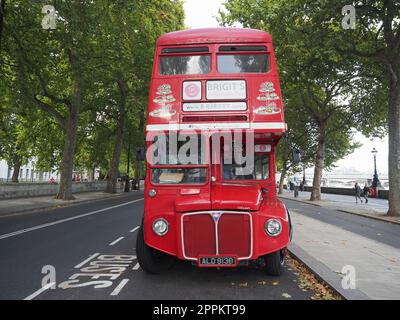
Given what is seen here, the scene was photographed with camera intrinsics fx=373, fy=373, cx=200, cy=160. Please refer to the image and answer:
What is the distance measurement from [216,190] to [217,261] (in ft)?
4.21

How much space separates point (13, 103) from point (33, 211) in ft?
29.1

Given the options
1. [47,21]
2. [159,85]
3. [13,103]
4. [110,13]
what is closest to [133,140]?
[13,103]

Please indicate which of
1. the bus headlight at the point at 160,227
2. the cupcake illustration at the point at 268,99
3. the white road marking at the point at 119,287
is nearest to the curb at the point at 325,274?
the bus headlight at the point at 160,227

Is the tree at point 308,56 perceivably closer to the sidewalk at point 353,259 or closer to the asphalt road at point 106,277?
the sidewalk at point 353,259

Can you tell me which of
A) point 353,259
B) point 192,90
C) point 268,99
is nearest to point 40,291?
point 192,90

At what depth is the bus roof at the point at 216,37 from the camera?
7773 millimetres

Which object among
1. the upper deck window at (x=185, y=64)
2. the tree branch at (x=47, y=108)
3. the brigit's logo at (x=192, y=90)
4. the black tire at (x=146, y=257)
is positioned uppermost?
the tree branch at (x=47, y=108)

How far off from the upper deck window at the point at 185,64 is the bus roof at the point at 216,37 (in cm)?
37

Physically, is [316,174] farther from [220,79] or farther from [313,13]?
[220,79]

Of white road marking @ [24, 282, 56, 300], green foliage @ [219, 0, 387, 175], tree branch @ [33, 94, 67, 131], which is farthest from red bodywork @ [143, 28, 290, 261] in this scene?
tree branch @ [33, 94, 67, 131]

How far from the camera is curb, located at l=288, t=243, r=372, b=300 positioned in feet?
16.8

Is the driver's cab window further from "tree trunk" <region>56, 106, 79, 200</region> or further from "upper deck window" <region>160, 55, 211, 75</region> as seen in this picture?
"tree trunk" <region>56, 106, 79, 200</region>

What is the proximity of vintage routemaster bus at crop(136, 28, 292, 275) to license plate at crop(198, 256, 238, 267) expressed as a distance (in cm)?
2

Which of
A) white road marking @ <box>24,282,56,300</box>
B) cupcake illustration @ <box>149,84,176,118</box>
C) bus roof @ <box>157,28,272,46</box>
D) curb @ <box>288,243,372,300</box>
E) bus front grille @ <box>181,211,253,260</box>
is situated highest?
bus roof @ <box>157,28,272,46</box>
